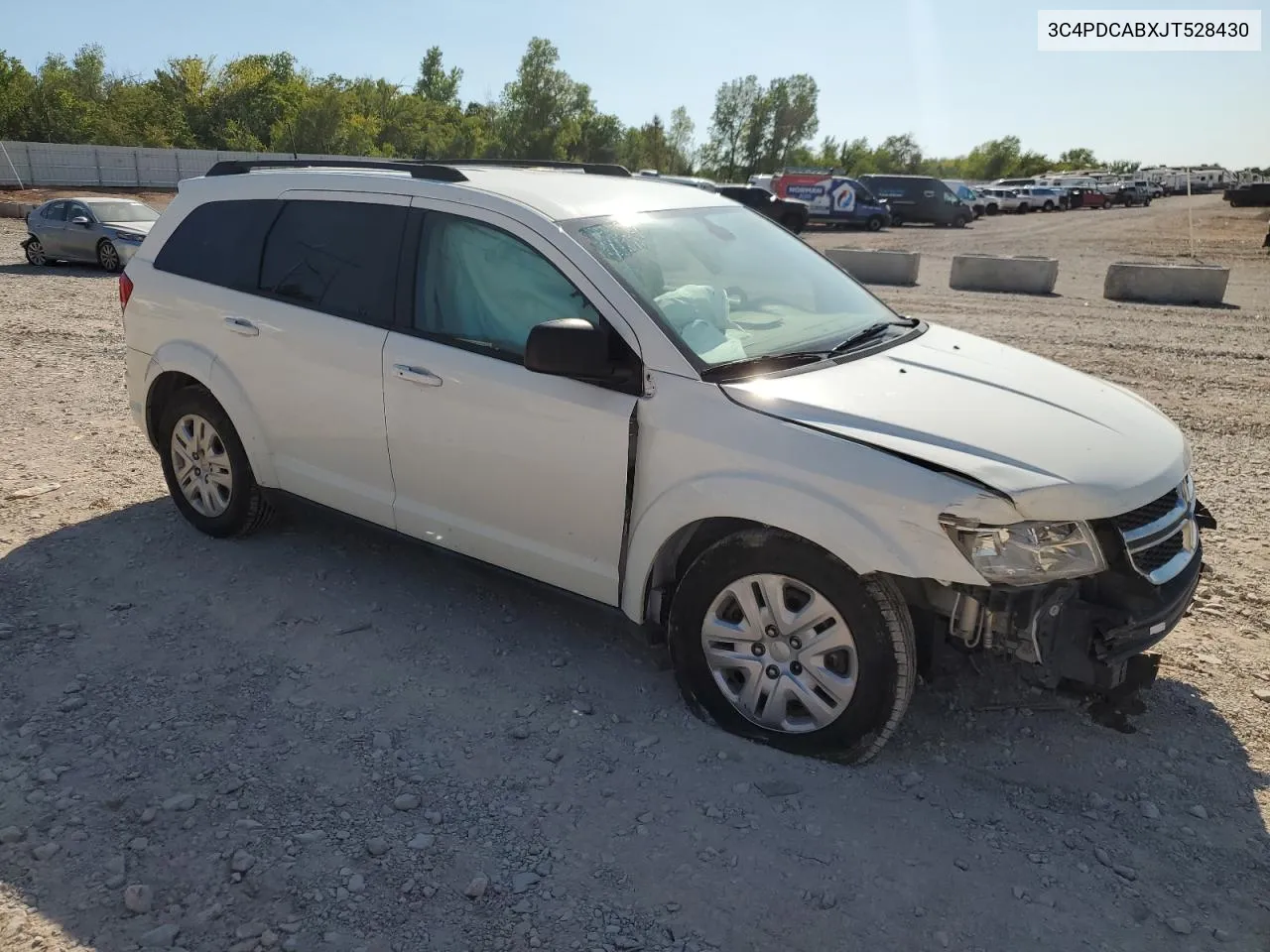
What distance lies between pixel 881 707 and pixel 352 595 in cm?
257

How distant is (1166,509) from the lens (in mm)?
3234

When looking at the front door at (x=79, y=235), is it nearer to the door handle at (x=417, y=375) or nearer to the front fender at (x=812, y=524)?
the door handle at (x=417, y=375)

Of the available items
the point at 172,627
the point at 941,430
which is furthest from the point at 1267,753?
the point at 172,627

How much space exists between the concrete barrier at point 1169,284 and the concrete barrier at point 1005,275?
115 cm

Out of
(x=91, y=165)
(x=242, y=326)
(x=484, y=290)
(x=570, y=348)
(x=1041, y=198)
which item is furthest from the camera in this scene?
(x=1041, y=198)

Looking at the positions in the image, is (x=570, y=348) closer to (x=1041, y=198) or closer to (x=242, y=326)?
(x=242, y=326)

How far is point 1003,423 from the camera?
126 inches

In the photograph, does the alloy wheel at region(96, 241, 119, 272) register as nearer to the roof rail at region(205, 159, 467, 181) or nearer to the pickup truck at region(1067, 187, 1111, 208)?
the roof rail at region(205, 159, 467, 181)

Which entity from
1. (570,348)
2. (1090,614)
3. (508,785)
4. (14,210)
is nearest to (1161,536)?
(1090,614)

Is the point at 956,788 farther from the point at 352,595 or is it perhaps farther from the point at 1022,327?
the point at 1022,327

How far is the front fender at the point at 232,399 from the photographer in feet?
15.3

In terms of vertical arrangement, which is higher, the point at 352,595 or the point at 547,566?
the point at 547,566

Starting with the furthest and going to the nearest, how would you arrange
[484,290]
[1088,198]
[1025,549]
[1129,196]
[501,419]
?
[1129,196], [1088,198], [484,290], [501,419], [1025,549]

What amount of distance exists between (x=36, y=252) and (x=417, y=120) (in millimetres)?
67450
